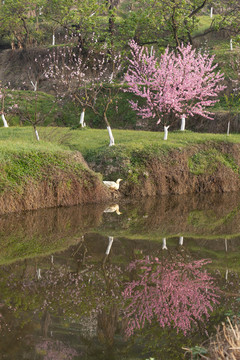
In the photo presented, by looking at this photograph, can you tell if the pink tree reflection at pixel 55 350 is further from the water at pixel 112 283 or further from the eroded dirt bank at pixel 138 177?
the eroded dirt bank at pixel 138 177

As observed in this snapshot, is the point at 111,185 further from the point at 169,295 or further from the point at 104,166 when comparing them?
the point at 169,295

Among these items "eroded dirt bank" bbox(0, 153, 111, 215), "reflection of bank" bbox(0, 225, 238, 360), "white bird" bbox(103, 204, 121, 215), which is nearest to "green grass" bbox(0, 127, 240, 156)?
"eroded dirt bank" bbox(0, 153, 111, 215)

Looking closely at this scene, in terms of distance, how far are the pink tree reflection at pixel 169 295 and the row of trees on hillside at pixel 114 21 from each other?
1732 cm

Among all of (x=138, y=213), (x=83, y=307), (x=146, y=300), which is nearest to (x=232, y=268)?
(x=146, y=300)

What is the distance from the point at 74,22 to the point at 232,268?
34.6 metres

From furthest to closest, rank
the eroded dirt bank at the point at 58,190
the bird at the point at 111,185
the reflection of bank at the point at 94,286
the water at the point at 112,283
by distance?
the bird at the point at 111,185 → the eroded dirt bank at the point at 58,190 → the reflection of bank at the point at 94,286 → the water at the point at 112,283

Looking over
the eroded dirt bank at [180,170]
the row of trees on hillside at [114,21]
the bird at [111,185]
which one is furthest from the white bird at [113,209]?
the row of trees on hillside at [114,21]

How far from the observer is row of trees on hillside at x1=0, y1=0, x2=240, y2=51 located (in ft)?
101

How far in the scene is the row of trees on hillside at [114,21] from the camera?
30.8 meters

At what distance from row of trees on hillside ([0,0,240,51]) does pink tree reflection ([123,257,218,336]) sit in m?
17.3

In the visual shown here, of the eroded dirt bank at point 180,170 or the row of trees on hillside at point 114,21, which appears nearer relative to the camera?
the eroded dirt bank at point 180,170

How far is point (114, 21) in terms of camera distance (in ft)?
121

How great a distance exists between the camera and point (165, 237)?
12.5 metres

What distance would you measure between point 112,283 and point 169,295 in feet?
3.79
